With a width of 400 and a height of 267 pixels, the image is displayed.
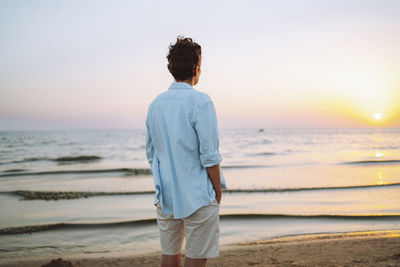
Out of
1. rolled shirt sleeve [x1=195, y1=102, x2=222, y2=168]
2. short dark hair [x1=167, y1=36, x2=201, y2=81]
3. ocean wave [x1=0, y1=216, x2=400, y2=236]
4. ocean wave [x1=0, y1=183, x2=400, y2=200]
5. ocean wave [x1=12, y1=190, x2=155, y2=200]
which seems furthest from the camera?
ocean wave [x1=0, y1=183, x2=400, y2=200]

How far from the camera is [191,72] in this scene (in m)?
1.91

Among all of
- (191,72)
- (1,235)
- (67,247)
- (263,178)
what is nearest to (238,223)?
(67,247)

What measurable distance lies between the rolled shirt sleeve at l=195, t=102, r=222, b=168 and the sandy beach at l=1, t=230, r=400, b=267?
111 inches

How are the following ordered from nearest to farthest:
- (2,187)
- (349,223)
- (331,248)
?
(331,248) < (349,223) < (2,187)

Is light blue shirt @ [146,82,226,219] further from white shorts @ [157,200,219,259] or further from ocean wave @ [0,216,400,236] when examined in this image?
ocean wave @ [0,216,400,236]

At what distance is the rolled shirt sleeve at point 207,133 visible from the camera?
1.74 m

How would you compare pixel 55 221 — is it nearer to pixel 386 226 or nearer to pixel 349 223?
pixel 349 223

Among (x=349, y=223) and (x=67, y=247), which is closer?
(x=67, y=247)

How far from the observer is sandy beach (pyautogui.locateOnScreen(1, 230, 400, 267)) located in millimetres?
3895

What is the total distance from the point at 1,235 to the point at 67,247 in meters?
1.67

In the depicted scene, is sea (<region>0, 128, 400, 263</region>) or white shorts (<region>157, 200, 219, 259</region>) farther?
sea (<region>0, 128, 400, 263</region>)

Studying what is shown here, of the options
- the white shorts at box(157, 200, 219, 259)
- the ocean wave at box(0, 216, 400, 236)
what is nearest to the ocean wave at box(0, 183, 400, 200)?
the ocean wave at box(0, 216, 400, 236)

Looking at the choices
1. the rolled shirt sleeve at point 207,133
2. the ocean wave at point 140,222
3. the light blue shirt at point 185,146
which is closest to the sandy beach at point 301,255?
the ocean wave at point 140,222

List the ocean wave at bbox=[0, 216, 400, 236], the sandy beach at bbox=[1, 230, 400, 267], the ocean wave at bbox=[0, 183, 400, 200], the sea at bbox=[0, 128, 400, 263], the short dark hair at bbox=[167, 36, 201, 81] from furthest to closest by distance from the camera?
1. the ocean wave at bbox=[0, 183, 400, 200]
2. the ocean wave at bbox=[0, 216, 400, 236]
3. the sea at bbox=[0, 128, 400, 263]
4. the sandy beach at bbox=[1, 230, 400, 267]
5. the short dark hair at bbox=[167, 36, 201, 81]
